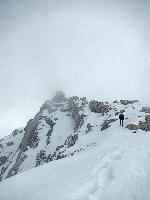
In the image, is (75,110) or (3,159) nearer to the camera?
(75,110)

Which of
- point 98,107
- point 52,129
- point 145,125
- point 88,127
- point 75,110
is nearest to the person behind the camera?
point 145,125

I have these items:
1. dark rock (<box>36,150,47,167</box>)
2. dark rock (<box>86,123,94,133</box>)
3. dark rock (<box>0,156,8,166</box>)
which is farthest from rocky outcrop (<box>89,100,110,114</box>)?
dark rock (<box>0,156,8,166</box>)

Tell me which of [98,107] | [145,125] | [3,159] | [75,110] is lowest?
[3,159]

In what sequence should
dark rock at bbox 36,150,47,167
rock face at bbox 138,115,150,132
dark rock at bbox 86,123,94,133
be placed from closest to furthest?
1. rock face at bbox 138,115,150,132
2. dark rock at bbox 86,123,94,133
3. dark rock at bbox 36,150,47,167

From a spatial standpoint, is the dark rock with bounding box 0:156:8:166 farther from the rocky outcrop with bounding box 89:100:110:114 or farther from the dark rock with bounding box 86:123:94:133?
the dark rock with bounding box 86:123:94:133

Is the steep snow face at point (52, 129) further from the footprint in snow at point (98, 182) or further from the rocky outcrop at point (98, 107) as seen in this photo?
the footprint in snow at point (98, 182)

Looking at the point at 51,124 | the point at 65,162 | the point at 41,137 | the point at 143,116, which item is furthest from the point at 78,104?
→ the point at 65,162

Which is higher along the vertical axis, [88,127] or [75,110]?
[88,127]

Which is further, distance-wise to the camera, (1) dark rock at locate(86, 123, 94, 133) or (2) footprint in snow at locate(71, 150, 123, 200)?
(1) dark rock at locate(86, 123, 94, 133)

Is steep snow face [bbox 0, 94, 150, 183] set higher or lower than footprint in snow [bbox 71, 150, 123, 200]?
lower

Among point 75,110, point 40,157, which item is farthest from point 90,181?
point 75,110

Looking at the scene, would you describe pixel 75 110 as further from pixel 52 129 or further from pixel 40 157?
pixel 40 157

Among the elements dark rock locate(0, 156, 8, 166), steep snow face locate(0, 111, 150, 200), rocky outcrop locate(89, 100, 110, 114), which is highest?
steep snow face locate(0, 111, 150, 200)

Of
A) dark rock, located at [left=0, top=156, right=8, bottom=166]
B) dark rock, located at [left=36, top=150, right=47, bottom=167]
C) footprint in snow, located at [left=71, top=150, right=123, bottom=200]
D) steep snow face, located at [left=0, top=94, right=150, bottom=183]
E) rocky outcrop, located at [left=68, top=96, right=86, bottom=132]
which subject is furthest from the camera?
dark rock, located at [left=0, top=156, right=8, bottom=166]
